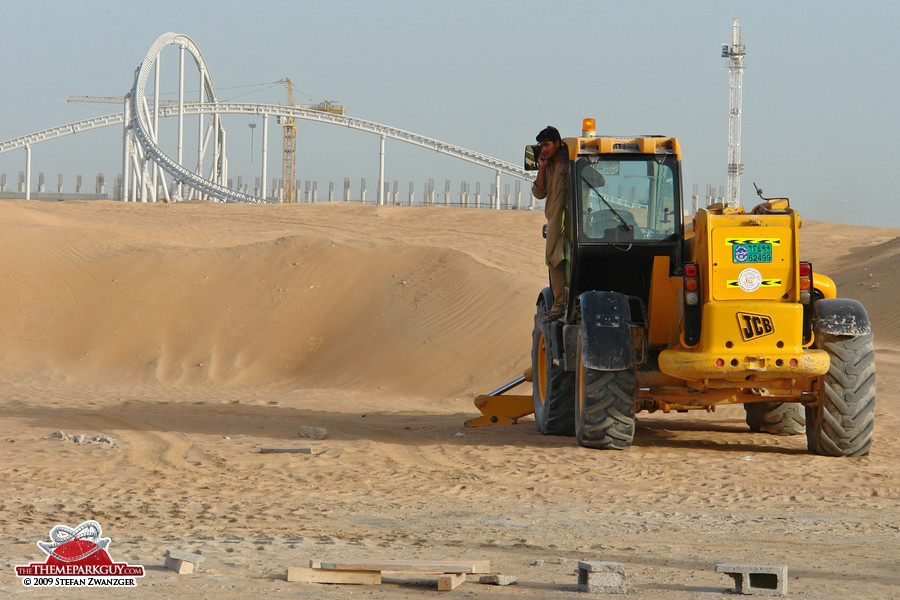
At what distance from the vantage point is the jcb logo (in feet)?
32.3

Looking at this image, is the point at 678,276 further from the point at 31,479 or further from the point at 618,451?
the point at 31,479

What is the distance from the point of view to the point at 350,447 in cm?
1180

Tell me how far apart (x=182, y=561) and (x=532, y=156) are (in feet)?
19.6

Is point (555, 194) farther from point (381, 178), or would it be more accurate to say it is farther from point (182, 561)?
point (381, 178)

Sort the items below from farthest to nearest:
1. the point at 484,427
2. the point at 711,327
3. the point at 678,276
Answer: the point at 484,427, the point at 678,276, the point at 711,327

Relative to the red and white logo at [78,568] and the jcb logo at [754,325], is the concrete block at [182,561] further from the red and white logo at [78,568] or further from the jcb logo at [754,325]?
the jcb logo at [754,325]

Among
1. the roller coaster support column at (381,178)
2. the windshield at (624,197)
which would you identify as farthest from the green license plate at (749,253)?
the roller coaster support column at (381,178)

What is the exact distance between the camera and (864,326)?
10.4 m

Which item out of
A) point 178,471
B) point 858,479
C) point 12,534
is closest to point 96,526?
point 12,534

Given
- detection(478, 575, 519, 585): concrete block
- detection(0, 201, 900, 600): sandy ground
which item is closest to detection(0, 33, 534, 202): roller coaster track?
detection(0, 201, 900, 600): sandy ground

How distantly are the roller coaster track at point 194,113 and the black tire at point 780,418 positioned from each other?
4511cm

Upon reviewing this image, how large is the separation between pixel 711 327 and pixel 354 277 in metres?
15.2

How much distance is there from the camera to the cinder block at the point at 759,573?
5691mm

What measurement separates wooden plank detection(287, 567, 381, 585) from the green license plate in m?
5.44
